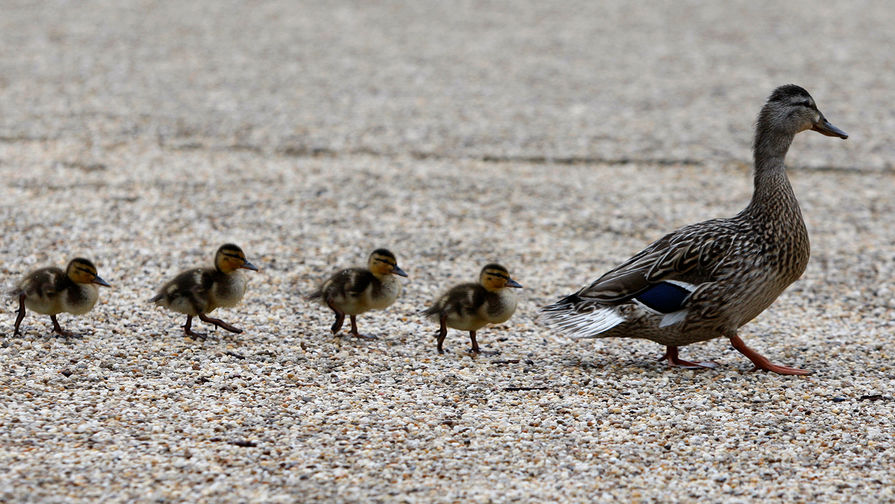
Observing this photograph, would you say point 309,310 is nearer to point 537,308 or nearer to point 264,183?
point 537,308

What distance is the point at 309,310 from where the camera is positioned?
6.34 m

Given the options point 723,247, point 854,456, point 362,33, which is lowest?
point 854,456

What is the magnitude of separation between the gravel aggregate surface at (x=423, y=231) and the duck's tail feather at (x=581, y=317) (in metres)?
0.21

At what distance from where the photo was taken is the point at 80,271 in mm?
5477

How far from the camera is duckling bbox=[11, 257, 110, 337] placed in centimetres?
545

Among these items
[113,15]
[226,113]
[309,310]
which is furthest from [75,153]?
[113,15]

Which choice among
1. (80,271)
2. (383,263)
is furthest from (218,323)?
(383,263)

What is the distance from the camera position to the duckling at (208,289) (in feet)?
18.5

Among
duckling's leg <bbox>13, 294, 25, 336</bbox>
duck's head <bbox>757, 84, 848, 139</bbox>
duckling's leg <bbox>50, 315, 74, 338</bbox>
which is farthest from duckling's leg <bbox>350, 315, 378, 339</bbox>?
duck's head <bbox>757, 84, 848, 139</bbox>

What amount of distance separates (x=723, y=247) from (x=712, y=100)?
673 cm

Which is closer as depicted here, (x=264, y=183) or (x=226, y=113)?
(x=264, y=183)

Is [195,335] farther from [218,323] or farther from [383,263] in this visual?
[383,263]

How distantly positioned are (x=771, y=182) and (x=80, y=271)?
Answer: 3.53 meters

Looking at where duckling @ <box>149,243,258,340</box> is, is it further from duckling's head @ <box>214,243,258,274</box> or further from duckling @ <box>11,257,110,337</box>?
duckling @ <box>11,257,110,337</box>
